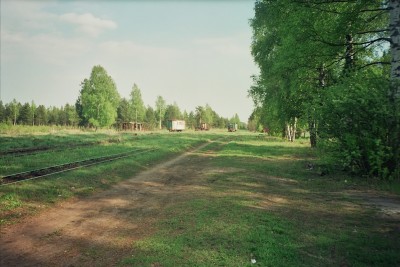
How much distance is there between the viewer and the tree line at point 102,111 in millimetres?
67375

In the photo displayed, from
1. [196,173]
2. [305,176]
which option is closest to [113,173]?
[196,173]

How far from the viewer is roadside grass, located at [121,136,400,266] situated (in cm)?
524

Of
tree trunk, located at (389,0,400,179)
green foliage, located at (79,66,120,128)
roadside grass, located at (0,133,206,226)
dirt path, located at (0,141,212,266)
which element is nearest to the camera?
dirt path, located at (0,141,212,266)

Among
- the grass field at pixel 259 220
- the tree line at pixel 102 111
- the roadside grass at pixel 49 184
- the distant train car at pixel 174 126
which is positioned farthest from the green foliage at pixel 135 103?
the grass field at pixel 259 220

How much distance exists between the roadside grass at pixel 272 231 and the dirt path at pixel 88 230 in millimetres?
482

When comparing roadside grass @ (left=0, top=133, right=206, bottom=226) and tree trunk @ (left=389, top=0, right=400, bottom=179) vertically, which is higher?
tree trunk @ (left=389, top=0, right=400, bottom=179)

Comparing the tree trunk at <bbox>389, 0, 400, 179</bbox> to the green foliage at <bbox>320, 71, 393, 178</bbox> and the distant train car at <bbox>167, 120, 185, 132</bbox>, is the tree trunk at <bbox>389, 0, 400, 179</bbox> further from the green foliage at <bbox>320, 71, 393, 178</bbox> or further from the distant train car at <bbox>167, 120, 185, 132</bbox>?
the distant train car at <bbox>167, 120, 185, 132</bbox>

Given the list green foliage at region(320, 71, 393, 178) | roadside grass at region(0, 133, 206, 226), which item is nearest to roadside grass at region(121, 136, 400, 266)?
green foliage at region(320, 71, 393, 178)

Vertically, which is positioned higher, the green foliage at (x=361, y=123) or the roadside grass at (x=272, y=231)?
the green foliage at (x=361, y=123)

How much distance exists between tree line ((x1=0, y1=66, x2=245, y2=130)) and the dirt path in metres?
59.6

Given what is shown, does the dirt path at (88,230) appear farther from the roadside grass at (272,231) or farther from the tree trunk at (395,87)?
the tree trunk at (395,87)

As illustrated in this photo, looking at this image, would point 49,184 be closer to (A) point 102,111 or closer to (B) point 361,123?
(B) point 361,123

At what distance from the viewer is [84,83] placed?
6988 centimetres

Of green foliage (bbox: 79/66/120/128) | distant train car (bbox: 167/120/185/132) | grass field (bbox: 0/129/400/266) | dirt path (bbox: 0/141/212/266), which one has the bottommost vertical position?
dirt path (bbox: 0/141/212/266)
